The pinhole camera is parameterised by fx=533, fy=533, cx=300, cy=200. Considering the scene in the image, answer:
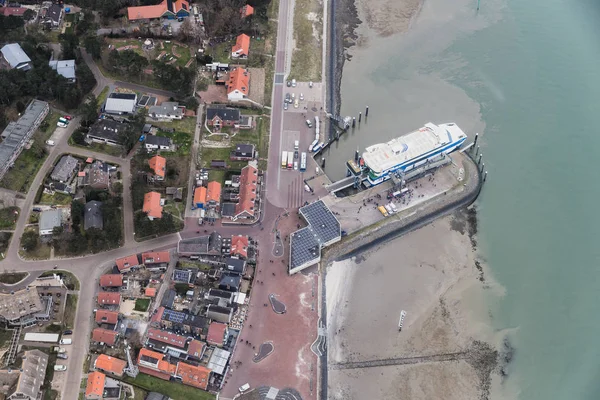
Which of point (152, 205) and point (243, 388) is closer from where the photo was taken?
point (243, 388)

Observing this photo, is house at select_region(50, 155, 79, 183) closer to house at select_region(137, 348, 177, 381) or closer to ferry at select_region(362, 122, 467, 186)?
house at select_region(137, 348, 177, 381)

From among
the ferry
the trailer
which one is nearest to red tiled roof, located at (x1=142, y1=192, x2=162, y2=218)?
the trailer

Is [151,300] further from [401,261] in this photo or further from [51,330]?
[401,261]

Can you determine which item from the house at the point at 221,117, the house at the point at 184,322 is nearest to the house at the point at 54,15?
the house at the point at 221,117

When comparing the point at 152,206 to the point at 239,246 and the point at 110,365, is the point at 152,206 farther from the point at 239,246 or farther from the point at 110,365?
the point at 110,365

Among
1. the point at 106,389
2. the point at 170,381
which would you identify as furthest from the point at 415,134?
the point at 106,389

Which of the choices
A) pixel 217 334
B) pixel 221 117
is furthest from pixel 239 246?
pixel 221 117

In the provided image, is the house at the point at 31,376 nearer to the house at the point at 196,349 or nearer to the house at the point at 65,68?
the house at the point at 196,349
